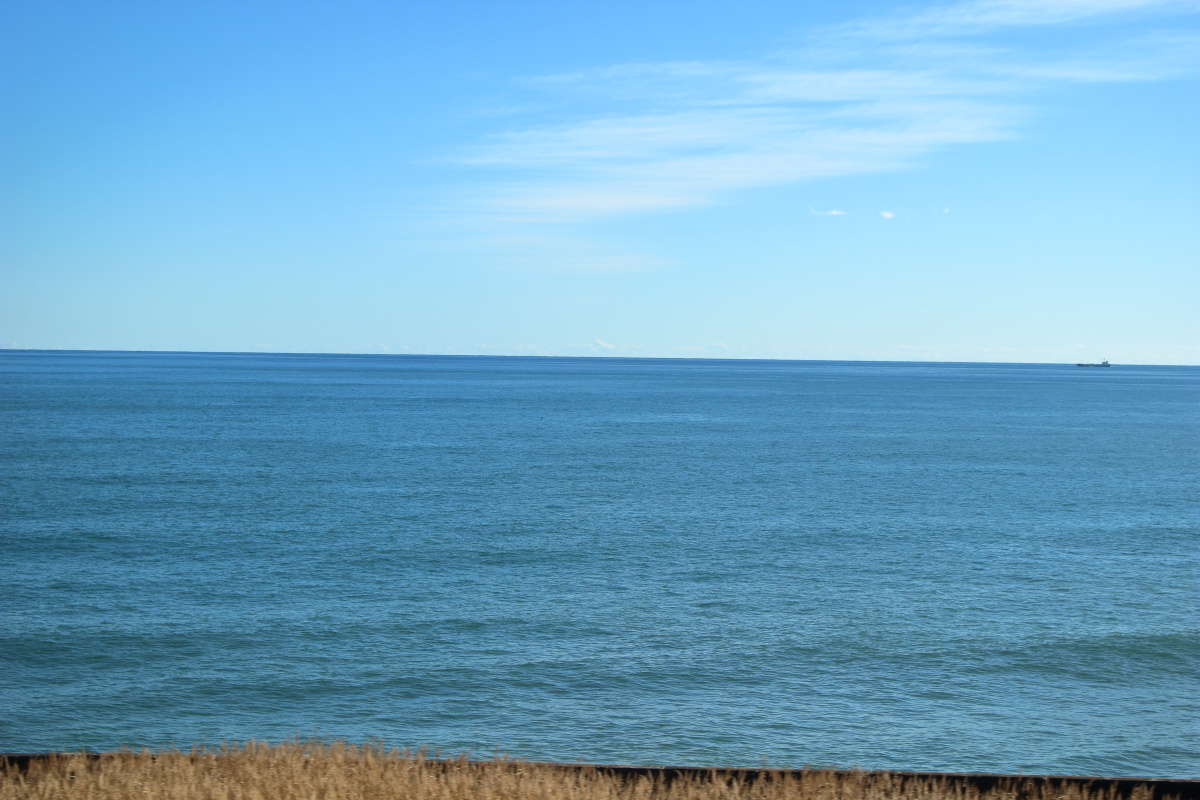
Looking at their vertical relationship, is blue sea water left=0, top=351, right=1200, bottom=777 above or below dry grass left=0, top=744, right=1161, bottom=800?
below

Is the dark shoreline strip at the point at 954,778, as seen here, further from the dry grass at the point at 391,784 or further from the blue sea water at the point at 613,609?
the blue sea water at the point at 613,609

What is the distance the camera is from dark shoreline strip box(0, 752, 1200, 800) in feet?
36.2

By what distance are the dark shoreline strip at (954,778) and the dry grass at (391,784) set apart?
7cm

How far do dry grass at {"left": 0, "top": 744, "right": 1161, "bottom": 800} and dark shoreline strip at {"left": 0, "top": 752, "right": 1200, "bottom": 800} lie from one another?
0.07 m

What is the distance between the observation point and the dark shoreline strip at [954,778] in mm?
11047

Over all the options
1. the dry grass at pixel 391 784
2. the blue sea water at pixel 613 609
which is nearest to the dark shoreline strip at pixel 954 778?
the dry grass at pixel 391 784

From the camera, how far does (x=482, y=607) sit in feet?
88.2

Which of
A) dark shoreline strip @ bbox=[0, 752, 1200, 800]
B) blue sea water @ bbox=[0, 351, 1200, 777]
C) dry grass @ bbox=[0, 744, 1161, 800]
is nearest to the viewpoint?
dry grass @ bbox=[0, 744, 1161, 800]

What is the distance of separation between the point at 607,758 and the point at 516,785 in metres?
6.71

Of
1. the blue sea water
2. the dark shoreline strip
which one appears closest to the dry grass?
the dark shoreline strip

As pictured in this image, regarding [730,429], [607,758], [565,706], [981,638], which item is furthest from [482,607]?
[730,429]

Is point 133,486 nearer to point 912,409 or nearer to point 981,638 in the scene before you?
point 981,638

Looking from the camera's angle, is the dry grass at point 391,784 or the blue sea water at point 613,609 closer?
the dry grass at point 391,784

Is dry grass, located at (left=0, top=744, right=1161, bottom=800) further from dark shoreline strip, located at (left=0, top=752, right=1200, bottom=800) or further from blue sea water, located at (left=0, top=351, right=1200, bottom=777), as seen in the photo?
blue sea water, located at (left=0, top=351, right=1200, bottom=777)
